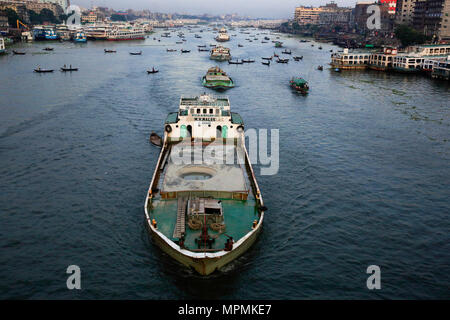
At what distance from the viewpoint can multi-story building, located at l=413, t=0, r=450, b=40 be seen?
140 metres

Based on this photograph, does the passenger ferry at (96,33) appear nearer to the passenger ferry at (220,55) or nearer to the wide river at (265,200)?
the passenger ferry at (220,55)

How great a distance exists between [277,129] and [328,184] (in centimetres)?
1888

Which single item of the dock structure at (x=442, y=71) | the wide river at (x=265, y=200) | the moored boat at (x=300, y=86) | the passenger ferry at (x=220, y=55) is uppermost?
the passenger ferry at (x=220, y=55)

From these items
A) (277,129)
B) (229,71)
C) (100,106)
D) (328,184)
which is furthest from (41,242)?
(229,71)

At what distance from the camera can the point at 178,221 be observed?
78.7 feet

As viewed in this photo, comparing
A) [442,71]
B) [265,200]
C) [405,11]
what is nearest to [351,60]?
[442,71]

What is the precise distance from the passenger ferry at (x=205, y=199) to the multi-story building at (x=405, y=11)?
583ft

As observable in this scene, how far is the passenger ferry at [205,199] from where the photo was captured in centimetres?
2206

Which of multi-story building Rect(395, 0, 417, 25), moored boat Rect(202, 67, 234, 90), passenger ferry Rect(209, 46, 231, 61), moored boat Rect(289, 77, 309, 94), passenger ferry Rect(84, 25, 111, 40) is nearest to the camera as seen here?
moored boat Rect(289, 77, 309, 94)

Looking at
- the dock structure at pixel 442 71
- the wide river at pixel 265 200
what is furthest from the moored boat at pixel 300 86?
the dock structure at pixel 442 71

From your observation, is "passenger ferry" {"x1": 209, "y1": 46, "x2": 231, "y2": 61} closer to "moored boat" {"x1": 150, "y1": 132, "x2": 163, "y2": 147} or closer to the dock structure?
the dock structure

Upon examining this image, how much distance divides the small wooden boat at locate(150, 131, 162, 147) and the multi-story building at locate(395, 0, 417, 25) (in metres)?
174

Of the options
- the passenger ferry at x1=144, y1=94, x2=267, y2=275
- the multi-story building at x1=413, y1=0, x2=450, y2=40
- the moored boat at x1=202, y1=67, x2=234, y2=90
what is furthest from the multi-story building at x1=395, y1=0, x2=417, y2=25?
the passenger ferry at x1=144, y1=94, x2=267, y2=275

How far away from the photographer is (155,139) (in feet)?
151
